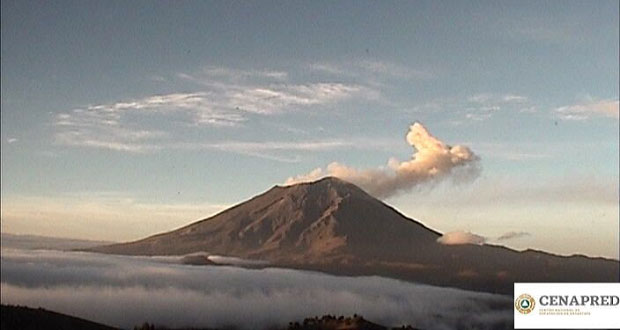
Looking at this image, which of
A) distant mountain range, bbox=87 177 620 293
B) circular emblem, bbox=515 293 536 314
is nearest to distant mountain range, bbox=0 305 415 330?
distant mountain range, bbox=87 177 620 293

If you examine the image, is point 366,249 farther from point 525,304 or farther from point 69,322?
point 69,322

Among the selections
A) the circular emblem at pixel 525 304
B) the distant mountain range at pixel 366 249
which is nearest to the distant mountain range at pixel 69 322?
the distant mountain range at pixel 366 249

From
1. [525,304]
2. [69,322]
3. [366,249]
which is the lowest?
[69,322]

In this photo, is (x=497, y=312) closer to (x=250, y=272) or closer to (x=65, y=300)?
(x=250, y=272)

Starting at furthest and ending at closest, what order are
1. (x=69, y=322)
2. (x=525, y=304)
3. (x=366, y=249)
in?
(x=366, y=249)
(x=69, y=322)
(x=525, y=304)

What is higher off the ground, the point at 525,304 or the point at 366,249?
the point at 366,249

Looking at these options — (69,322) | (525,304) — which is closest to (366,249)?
(525,304)

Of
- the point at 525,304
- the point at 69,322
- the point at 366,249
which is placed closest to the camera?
the point at 525,304
